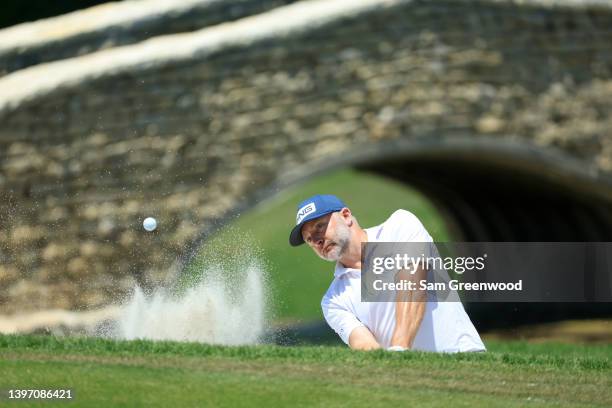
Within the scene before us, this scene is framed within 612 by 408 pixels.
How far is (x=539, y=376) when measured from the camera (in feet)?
19.8

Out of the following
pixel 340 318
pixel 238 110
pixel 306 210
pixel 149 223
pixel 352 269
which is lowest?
pixel 340 318

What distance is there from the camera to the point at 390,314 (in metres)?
6.50

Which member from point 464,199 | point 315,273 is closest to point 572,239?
point 464,199

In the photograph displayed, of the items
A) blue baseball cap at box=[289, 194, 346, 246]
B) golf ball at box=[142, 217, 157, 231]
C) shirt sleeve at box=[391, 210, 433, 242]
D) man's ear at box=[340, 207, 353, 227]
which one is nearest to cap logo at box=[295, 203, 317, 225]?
blue baseball cap at box=[289, 194, 346, 246]

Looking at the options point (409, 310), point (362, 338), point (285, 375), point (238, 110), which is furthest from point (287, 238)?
point (285, 375)

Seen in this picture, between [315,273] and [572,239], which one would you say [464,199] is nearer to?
[572,239]

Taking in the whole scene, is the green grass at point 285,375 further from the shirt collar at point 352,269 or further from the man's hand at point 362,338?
the shirt collar at point 352,269

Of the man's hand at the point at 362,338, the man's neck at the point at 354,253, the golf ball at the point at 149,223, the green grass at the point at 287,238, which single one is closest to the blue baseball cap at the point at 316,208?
the man's neck at the point at 354,253

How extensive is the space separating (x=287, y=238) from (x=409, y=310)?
16.7m

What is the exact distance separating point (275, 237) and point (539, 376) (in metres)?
17.3

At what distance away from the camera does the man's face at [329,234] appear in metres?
6.52

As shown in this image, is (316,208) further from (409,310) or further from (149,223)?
(149,223)

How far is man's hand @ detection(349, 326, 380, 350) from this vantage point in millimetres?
6625

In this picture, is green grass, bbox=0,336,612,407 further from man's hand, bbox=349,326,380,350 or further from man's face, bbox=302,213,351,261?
man's face, bbox=302,213,351,261
